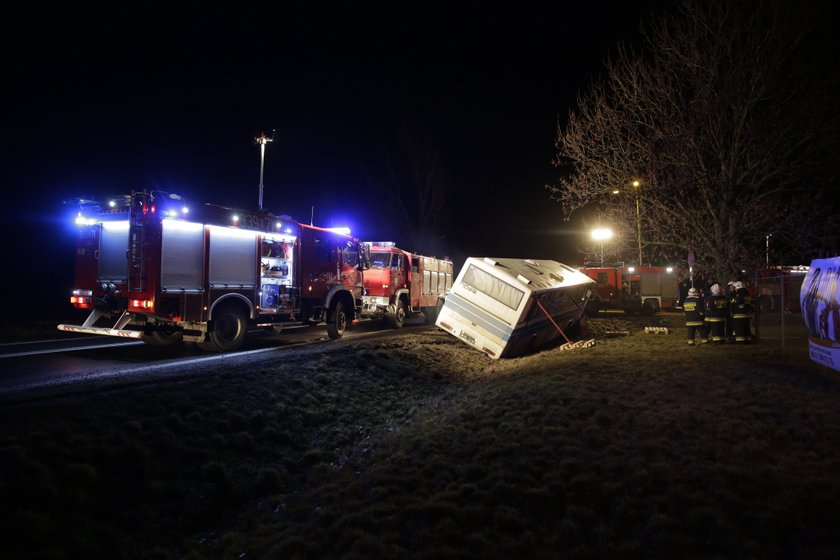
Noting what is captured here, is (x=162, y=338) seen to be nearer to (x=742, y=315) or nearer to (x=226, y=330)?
(x=226, y=330)

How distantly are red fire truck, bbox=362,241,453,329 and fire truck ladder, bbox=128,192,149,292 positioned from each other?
338 inches

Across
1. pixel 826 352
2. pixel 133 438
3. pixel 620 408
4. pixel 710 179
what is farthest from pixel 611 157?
pixel 133 438

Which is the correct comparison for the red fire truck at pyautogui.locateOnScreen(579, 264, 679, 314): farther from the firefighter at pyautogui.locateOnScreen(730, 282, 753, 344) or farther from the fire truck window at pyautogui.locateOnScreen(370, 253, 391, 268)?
the firefighter at pyautogui.locateOnScreen(730, 282, 753, 344)

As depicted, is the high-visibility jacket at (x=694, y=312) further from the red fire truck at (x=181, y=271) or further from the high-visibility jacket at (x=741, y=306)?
the red fire truck at (x=181, y=271)

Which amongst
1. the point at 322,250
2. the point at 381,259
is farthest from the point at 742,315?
the point at 381,259

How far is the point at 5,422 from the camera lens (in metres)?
5.47

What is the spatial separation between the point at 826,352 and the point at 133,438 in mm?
10640

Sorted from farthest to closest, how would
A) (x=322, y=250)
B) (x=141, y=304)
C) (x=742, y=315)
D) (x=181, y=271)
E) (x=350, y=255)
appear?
(x=350, y=255)
(x=322, y=250)
(x=742, y=315)
(x=181, y=271)
(x=141, y=304)

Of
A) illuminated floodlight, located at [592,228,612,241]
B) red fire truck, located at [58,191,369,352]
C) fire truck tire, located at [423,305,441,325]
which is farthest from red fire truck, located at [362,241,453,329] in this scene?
illuminated floodlight, located at [592,228,612,241]

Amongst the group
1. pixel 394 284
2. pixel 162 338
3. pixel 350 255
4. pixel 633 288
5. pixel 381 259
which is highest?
pixel 381 259

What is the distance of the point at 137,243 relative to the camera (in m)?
10.8

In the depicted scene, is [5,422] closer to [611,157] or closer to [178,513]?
[178,513]

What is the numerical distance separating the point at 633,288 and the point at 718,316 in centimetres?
1807

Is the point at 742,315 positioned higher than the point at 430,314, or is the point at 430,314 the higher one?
the point at 742,315
